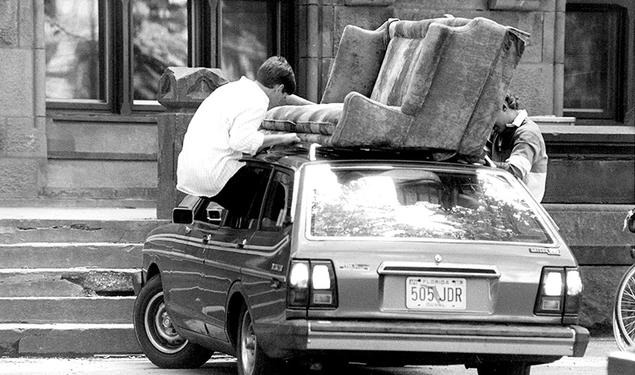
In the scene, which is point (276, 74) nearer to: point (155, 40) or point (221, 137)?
point (221, 137)

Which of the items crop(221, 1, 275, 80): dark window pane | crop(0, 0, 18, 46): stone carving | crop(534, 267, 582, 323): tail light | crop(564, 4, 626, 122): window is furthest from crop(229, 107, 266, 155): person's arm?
crop(564, 4, 626, 122): window

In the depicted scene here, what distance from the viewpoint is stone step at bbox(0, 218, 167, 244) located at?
14234 millimetres

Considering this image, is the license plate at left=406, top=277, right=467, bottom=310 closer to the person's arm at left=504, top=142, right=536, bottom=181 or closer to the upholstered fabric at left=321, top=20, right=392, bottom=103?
the person's arm at left=504, top=142, right=536, bottom=181

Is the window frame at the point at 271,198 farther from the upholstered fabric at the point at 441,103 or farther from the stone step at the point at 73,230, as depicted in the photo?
the stone step at the point at 73,230

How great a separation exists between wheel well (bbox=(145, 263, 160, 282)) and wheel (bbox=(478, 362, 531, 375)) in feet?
9.26

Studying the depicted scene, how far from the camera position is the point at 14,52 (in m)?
17.7

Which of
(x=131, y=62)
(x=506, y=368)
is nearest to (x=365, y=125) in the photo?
(x=506, y=368)

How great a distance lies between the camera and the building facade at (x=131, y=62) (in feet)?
57.9

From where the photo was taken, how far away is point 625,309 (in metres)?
12.4

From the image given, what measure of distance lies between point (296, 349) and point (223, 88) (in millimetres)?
2671

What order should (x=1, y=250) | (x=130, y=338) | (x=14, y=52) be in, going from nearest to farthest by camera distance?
1. (x=130, y=338)
2. (x=1, y=250)
3. (x=14, y=52)

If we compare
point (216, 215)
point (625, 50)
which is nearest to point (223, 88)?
point (216, 215)

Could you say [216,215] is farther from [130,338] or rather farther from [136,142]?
[136,142]

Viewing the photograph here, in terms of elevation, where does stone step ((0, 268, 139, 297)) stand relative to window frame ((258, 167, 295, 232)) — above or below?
below
